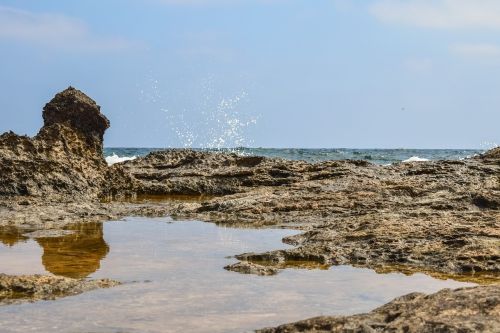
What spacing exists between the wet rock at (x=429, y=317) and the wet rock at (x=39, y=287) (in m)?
1.66

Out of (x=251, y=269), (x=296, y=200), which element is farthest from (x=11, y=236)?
(x=296, y=200)

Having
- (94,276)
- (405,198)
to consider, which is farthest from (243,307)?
(405,198)

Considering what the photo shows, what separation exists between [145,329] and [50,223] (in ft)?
17.8

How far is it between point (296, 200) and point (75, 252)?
4778mm

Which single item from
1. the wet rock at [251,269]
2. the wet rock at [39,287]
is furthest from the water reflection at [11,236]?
the wet rock at [251,269]

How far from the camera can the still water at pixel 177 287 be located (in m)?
3.94

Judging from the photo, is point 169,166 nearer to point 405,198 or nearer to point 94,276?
point 405,198

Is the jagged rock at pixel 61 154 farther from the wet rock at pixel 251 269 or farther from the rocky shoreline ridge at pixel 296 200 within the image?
the wet rock at pixel 251 269

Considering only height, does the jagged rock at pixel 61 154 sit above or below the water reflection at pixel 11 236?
above

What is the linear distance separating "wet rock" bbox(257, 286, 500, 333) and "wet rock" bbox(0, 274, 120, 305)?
5.44 ft

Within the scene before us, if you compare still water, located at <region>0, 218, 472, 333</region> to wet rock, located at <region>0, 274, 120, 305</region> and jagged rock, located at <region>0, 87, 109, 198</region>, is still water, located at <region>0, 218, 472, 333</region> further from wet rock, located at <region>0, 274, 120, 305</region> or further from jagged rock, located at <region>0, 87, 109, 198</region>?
jagged rock, located at <region>0, 87, 109, 198</region>

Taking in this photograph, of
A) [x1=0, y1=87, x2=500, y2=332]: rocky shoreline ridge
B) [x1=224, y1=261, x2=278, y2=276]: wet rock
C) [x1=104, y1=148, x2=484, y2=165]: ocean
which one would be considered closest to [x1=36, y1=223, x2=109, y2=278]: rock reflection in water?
[x1=0, y1=87, x2=500, y2=332]: rocky shoreline ridge

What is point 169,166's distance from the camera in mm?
18359

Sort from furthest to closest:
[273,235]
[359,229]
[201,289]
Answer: [273,235] → [359,229] → [201,289]
